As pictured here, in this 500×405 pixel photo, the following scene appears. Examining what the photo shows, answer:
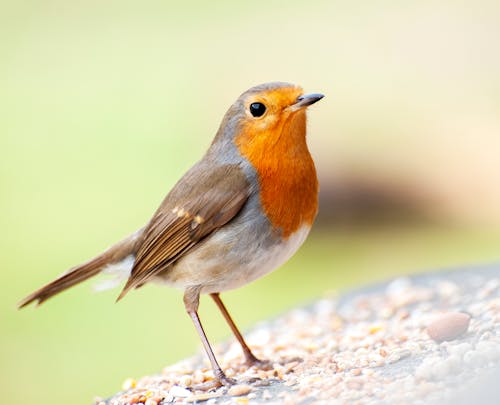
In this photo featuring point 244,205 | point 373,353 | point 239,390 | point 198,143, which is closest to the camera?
point 239,390

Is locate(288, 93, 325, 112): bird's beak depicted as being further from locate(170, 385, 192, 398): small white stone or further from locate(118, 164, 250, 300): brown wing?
locate(170, 385, 192, 398): small white stone

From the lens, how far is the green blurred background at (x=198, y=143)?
7.05 metres

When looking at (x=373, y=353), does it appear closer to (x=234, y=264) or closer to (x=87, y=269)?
(x=234, y=264)

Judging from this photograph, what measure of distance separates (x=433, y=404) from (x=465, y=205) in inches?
234

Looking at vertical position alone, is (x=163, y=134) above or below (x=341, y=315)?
above

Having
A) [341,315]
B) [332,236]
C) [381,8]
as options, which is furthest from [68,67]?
[341,315]

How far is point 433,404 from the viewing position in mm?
2367

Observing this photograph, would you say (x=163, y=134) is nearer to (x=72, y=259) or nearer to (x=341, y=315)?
(x=72, y=259)

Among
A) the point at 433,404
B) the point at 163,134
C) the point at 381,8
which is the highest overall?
the point at 381,8

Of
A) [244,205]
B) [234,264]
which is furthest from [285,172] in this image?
[234,264]

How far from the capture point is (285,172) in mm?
3363

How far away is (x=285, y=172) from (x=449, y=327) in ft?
2.54

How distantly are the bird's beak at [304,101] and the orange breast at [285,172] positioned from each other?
0.04 metres

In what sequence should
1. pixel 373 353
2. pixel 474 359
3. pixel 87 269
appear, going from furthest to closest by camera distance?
pixel 87 269 < pixel 373 353 < pixel 474 359
